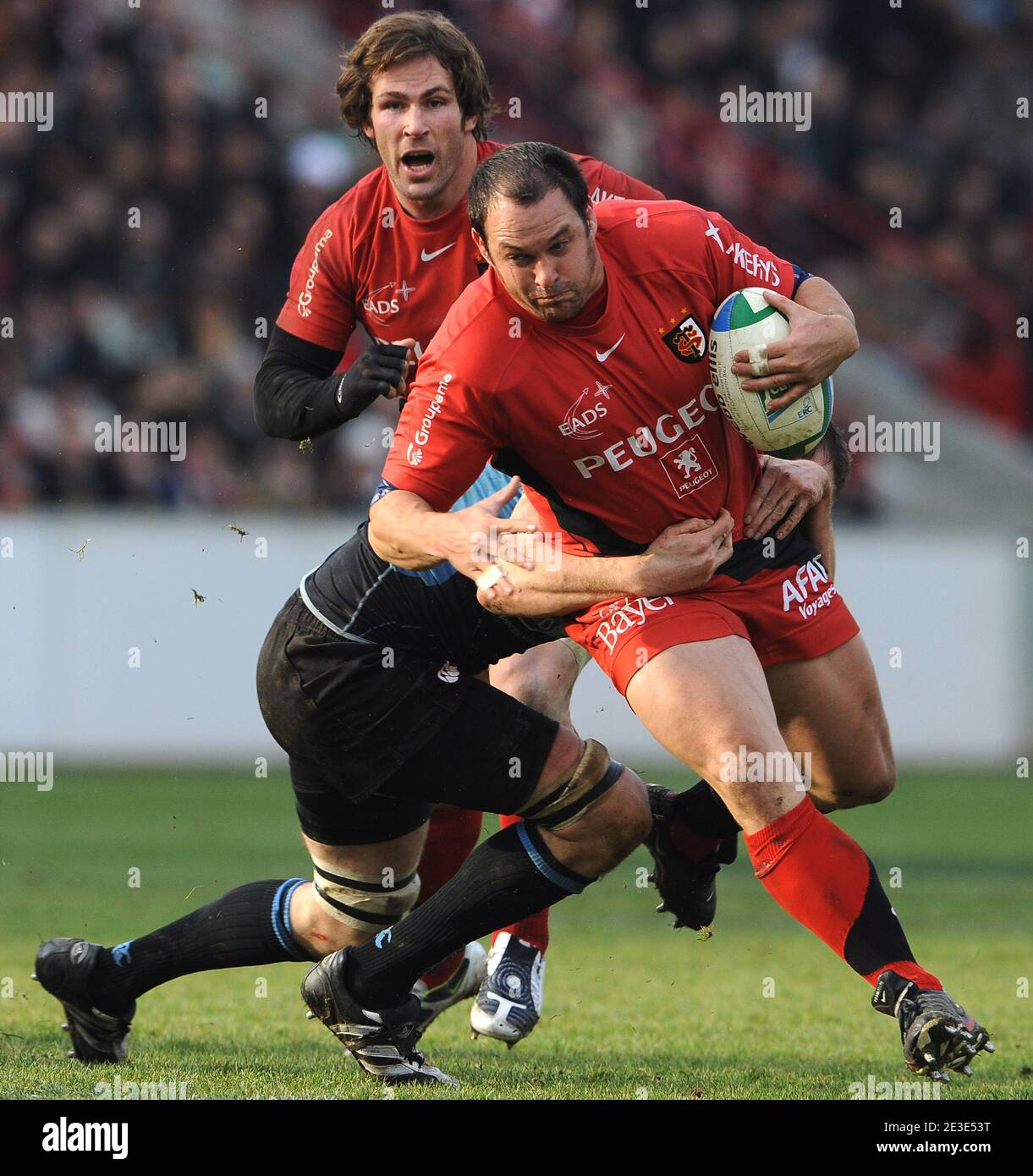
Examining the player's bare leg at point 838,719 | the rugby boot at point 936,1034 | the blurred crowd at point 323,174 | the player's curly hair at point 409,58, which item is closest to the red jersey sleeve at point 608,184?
the player's curly hair at point 409,58

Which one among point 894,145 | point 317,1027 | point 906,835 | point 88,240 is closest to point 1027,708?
point 906,835

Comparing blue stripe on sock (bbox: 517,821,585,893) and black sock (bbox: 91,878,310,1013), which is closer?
blue stripe on sock (bbox: 517,821,585,893)

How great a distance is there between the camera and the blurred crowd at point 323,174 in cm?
1434

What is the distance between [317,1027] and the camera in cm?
606

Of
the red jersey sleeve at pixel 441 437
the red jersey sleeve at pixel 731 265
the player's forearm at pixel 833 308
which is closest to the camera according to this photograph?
the red jersey sleeve at pixel 441 437

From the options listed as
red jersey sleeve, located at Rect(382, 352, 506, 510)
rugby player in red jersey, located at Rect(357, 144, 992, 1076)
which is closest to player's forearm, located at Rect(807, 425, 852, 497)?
Result: rugby player in red jersey, located at Rect(357, 144, 992, 1076)

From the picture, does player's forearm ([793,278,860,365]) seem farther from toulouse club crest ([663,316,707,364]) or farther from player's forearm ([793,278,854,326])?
toulouse club crest ([663,316,707,364])

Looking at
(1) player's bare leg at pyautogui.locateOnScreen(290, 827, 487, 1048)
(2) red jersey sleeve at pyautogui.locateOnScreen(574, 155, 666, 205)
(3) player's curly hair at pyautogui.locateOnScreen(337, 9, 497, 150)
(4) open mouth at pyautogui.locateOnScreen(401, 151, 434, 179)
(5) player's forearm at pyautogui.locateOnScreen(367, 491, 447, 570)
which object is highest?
(3) player's curly hair at pyautogui.locateOnScreen(337, 9, 497, 150)

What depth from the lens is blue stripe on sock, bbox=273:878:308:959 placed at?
5355 millimetres

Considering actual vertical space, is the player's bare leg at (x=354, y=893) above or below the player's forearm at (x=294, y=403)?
below

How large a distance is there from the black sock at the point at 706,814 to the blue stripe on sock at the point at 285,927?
1.16 m

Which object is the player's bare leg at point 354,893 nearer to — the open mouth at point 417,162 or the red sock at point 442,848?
the red sock at point 442,848

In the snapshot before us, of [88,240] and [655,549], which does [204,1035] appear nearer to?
[655,549]

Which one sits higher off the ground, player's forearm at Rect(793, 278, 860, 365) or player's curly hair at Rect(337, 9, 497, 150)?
player's curly hair at Rect(337, 9, 497, 150)
